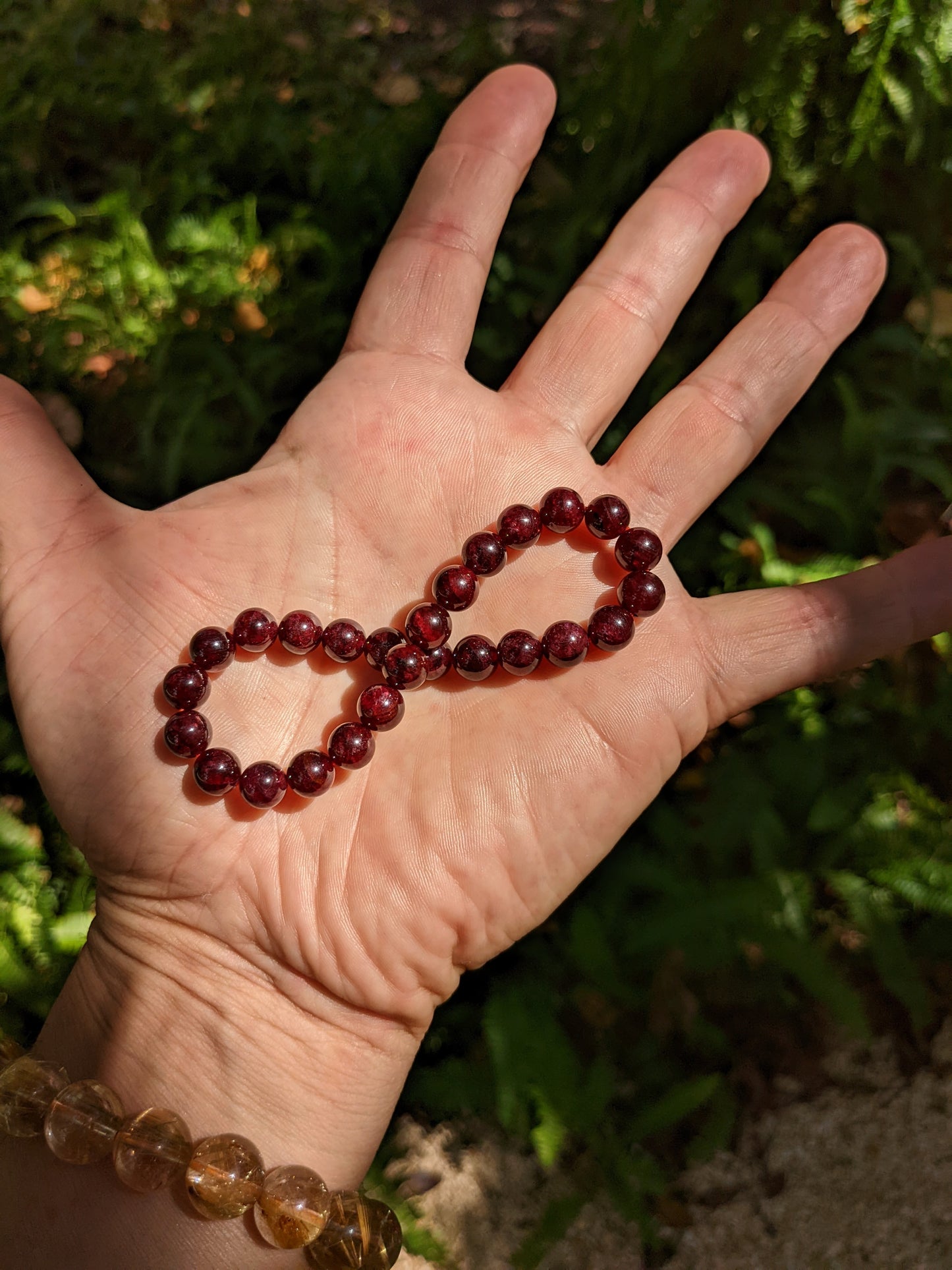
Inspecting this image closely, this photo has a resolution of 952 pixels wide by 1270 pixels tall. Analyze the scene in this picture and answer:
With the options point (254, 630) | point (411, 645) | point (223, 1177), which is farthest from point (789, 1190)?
point (254, 630)

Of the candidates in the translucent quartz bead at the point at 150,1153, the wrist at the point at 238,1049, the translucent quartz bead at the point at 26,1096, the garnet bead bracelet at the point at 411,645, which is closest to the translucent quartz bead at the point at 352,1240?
the wrist at the point at 238,1049

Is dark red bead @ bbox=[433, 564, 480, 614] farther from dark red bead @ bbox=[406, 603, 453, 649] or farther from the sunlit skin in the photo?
the sunlit skin

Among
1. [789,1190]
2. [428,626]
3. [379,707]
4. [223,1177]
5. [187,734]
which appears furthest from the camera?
[789,1190]

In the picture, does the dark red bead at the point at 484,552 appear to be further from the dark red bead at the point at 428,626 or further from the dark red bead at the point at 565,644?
the dark red bead at the point at 565,644

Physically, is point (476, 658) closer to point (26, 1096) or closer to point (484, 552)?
point (484, 552)

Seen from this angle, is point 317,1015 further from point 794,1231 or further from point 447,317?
point 447,317

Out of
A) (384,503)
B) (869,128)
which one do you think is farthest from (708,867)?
(869,128)
